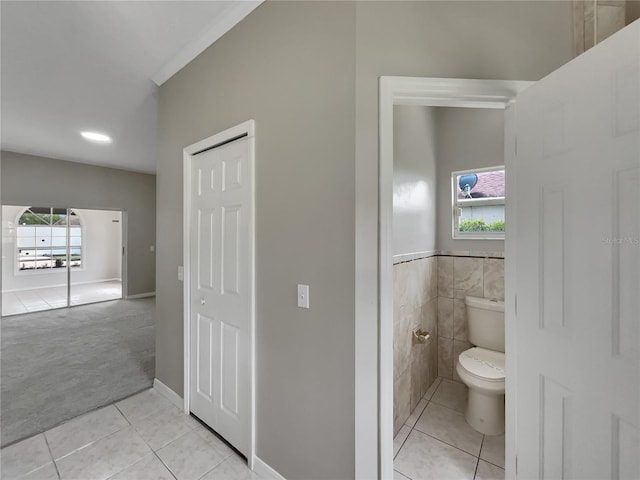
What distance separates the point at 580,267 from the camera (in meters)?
0.92

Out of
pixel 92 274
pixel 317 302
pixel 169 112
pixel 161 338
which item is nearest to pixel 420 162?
pixel 317 302

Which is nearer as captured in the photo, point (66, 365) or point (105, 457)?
point (105, 457)

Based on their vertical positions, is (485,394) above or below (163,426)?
above

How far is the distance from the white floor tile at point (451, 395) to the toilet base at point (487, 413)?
0.69 ft

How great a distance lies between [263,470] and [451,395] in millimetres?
1644

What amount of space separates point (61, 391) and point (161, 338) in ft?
3.35

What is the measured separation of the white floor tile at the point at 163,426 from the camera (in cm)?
175

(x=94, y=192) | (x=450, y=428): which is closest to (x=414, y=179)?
(x=450, y=428)

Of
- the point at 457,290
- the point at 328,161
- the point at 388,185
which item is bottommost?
the point at 457,290

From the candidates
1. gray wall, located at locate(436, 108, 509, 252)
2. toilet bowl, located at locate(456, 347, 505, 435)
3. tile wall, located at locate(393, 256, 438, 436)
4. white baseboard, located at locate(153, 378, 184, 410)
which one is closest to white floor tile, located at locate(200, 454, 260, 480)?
white baseboard, located at locate(153, 378, 184, 410)

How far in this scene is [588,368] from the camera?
2.90 feet

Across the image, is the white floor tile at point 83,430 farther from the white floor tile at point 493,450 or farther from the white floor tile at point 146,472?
the white floor tile at point 493,450

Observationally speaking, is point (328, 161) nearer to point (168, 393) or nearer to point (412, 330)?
point (412, 330)

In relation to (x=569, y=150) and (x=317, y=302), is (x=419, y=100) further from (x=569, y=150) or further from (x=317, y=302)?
(x=317, y=302)
